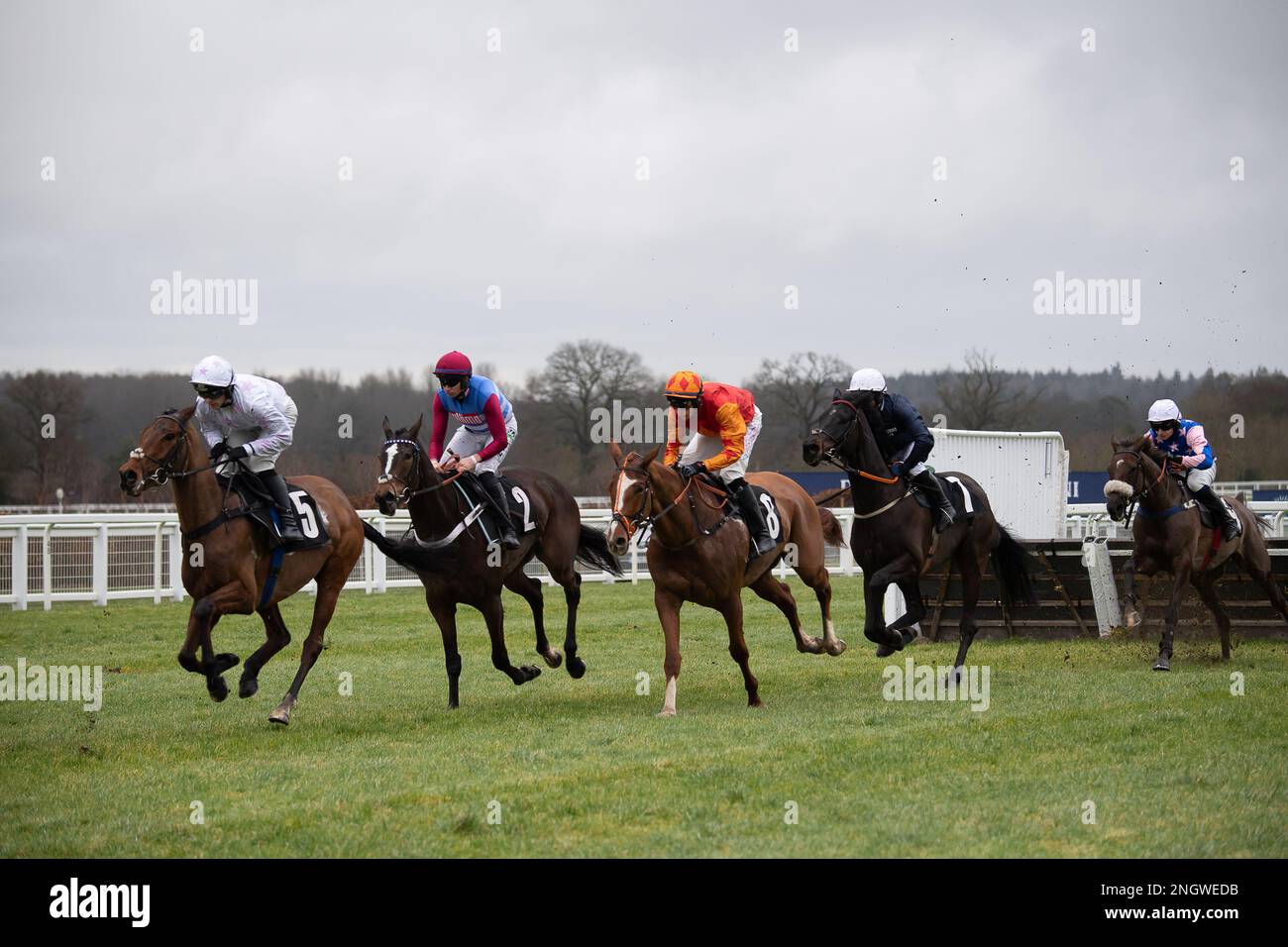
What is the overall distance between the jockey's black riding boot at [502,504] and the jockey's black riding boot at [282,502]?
149 centimetres

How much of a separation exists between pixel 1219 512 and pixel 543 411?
34.2 metres

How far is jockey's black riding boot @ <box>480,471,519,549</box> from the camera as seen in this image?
996cm

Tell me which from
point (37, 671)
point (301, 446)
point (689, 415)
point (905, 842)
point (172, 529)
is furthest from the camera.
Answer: point (301, 446)

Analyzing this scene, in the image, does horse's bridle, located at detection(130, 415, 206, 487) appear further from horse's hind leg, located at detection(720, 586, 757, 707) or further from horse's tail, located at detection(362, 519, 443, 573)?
horse's hind leg, located at detection(720, 586, 757, 707)

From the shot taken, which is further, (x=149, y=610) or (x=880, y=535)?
(x=149, y=610)

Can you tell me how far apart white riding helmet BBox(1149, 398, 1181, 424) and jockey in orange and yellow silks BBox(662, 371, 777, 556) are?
4011 mm

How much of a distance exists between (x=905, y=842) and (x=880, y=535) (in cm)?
518

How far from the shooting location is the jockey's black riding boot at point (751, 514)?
985 centimetres

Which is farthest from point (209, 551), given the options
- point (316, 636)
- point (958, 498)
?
point (958, 498)

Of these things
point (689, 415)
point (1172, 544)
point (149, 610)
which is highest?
point (689, 415)

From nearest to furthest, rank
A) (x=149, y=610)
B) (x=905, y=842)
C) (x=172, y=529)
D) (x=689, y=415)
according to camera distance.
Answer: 1. (x=905, y=842)
2. (x=689, y=415)
3. (x=149, y=610)
4. (x=172, y=529)
